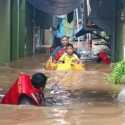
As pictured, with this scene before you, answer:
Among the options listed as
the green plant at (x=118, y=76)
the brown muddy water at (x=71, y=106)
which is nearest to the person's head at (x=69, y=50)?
the brown muddy water at (x=71, y=106)

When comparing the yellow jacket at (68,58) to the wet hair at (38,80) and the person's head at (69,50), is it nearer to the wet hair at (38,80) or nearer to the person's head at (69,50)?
the person's head at (69,50)

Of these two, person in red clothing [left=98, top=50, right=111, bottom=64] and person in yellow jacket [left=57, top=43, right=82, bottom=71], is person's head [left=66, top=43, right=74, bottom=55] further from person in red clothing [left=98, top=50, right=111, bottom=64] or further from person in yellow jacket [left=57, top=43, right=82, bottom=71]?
person in red clothing [left=98, top=50, right=111, bottom=64]

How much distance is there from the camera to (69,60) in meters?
18.4

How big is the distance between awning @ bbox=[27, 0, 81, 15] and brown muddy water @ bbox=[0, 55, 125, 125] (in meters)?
9.22

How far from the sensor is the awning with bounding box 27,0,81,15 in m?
26.7

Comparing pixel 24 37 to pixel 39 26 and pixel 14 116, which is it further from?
pixel 14 116

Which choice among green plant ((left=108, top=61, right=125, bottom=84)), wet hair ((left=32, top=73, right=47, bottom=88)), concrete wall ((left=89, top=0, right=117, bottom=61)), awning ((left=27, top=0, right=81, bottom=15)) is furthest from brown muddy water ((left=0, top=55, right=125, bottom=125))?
concrete wall ((left=89, top=0, right=117, bottom=61))

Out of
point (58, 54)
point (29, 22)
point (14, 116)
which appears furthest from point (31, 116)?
point (29, 22)

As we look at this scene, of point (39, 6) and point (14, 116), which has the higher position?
point (39, 6)

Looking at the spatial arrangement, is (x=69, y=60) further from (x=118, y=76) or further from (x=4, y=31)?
(x=4, y=31)

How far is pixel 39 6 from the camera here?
27.4 m

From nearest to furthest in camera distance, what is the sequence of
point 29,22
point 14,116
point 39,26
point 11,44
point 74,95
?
1. point 14,116
2. point 74,95
3. point 11,44
4. point 29,22
5. point 39,26

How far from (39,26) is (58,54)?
2334cm

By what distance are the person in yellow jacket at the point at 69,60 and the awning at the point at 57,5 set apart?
26.7ft
